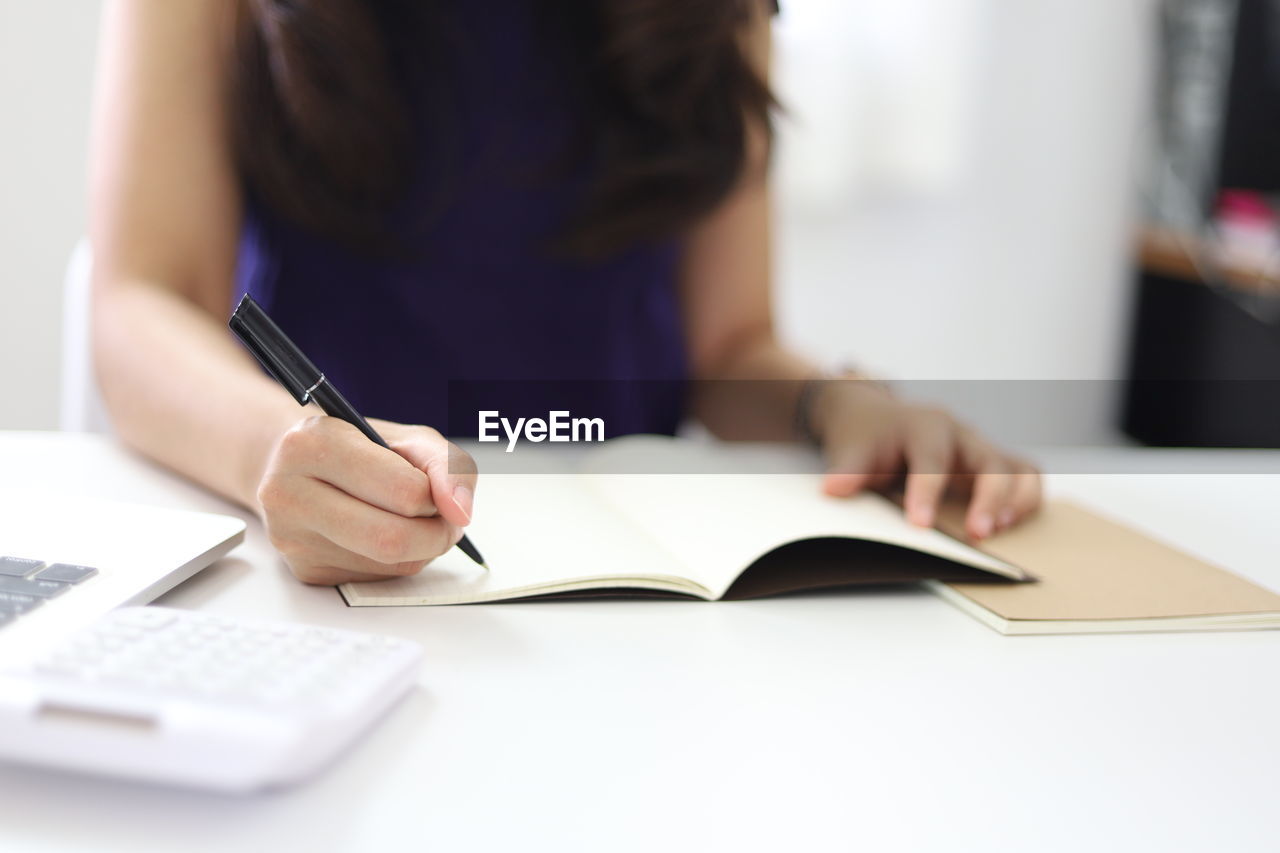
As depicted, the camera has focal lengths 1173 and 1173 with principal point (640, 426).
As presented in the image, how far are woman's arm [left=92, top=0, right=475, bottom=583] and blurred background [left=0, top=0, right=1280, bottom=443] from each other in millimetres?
1414

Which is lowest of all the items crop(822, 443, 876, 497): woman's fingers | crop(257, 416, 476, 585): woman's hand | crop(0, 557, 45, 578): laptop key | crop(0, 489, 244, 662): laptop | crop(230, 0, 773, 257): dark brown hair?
crop(822, 443, 876, 497): woman's fingers

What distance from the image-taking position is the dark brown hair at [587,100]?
81cm

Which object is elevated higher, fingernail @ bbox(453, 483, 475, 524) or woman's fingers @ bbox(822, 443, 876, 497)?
fingernail @ bbox(453, 483, 475, 524)

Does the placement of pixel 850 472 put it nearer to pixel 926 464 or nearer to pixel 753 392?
pixel 926 464

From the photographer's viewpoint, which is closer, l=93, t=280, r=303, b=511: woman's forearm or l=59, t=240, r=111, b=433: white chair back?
l=93, t=280, r=303, b=511: woman's forearm

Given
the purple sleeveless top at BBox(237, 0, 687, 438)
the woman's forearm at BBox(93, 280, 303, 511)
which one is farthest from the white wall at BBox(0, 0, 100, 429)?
the woman's forearm at BBox(93, 280, 303, 511)

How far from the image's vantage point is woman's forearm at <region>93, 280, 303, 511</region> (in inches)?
22.5

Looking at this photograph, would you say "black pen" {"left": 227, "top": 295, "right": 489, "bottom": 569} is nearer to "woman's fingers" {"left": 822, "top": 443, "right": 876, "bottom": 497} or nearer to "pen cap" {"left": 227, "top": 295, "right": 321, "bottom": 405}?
"pen cap" {"left": 227, "top": 295, "right": 321, "bottom": 405}

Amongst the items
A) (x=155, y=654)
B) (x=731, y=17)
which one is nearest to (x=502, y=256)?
(x=731, y=17)

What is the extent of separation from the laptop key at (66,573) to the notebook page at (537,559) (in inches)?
3.9

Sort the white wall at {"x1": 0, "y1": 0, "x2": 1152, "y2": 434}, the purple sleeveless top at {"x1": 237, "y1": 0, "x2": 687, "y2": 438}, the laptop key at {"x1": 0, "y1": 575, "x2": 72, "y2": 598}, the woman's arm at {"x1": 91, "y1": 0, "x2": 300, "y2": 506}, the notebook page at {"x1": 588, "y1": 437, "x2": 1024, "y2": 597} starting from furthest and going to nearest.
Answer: the white wall at {"x1": 0, "y1": 0, "x2": 1152, "y2": 434}, the purple sleeveless top at {"x1": 237, "y1": 0, "x2": 687, "y2": 438}, the woman's arm at {"x1": 91, "y1": 0, "x2": 300, "y2": 506}, the notebook page at {"x1": 588, "y1": 437, "x2": 1024, "y2": 597}, the laptop key at {"x1": 0, "y1": 575, "x2": 72, "y2": 598}

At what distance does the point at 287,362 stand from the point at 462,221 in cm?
52

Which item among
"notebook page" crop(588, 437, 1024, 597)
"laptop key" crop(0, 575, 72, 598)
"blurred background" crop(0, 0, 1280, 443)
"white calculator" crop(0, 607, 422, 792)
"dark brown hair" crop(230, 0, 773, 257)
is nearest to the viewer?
"white calculator" crop(0, 607, 422, 792)

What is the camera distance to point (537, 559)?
0.52 meters
